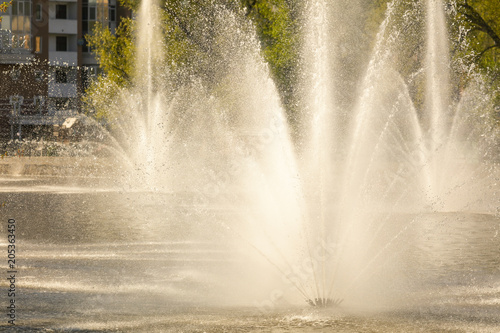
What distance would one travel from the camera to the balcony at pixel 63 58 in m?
87.1

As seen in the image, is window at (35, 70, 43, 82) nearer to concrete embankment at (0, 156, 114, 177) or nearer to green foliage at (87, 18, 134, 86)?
green foliage at (87, 18, 134, 86)

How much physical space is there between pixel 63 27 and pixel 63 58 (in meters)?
2.83

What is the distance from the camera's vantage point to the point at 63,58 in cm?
8712

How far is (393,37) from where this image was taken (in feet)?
121

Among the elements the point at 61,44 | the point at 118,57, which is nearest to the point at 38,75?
the point at 61,44

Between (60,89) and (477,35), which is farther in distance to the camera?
(60,89)

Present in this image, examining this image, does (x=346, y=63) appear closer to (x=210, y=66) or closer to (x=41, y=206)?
(x=210, y=66)

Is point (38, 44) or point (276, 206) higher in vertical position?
point (38, 44)

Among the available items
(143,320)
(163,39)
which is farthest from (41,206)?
(163,39)

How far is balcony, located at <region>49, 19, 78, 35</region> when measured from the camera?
285 feet

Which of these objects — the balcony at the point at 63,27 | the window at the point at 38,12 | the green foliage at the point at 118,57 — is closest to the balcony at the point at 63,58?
the balcony at the point at 63,27

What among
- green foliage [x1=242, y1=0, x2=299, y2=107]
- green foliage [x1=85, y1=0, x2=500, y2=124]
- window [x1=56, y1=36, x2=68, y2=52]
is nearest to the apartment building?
window [x1=56, y1=36, x2=68, y2=52]

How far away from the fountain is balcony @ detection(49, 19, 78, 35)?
43.0 meters

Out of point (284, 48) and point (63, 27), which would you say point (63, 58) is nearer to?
point (63, 27)
